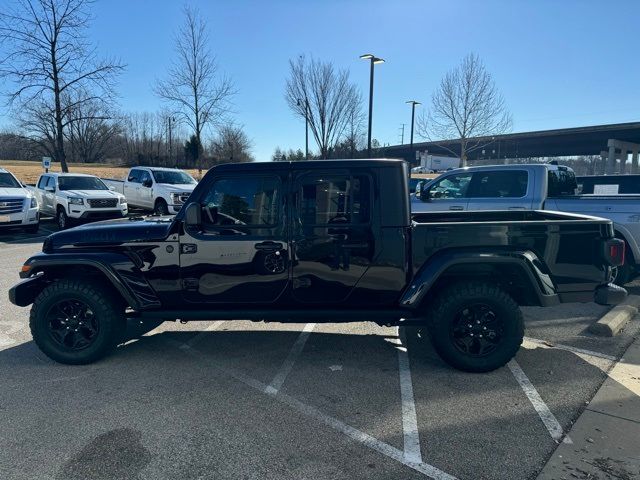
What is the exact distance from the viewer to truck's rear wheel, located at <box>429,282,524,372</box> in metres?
3.78

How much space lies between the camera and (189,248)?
12.8 ft

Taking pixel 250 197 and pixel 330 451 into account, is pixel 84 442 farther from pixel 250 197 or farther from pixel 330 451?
pixel 250 197

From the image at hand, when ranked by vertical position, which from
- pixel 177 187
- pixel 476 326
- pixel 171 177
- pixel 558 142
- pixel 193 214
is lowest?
pixel 476 326

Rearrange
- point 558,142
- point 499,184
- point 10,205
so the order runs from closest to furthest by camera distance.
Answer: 1. point 499,184
2. point 10,205
3. point 558,142

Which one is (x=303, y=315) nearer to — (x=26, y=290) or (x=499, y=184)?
(x=26, y=290)

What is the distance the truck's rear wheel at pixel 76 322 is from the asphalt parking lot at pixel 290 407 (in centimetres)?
16

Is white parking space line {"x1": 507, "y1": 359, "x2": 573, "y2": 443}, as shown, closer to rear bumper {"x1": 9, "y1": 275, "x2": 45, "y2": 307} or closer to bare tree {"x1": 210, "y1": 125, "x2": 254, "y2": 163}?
rear bumper {"x1": 9, "y1": 275, "x2": 45, "y2": 307}

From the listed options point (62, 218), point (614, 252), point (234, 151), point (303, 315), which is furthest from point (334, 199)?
point (234, 151)

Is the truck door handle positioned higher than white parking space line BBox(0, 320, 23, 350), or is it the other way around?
the truck door handle

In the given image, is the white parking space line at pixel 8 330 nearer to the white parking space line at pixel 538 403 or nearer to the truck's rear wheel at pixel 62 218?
the white parking space line at pixel 538 403

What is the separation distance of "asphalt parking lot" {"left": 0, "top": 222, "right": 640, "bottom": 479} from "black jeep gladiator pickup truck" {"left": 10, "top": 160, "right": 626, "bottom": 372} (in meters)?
0.40

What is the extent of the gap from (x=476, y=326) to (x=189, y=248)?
8.66ft

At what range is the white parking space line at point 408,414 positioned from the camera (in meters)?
2.76

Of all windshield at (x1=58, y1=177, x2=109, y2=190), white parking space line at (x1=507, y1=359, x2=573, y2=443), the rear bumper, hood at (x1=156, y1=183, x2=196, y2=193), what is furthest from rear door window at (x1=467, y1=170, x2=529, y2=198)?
windshield at (x1=58, y1=177, x2=109, y2=190)
